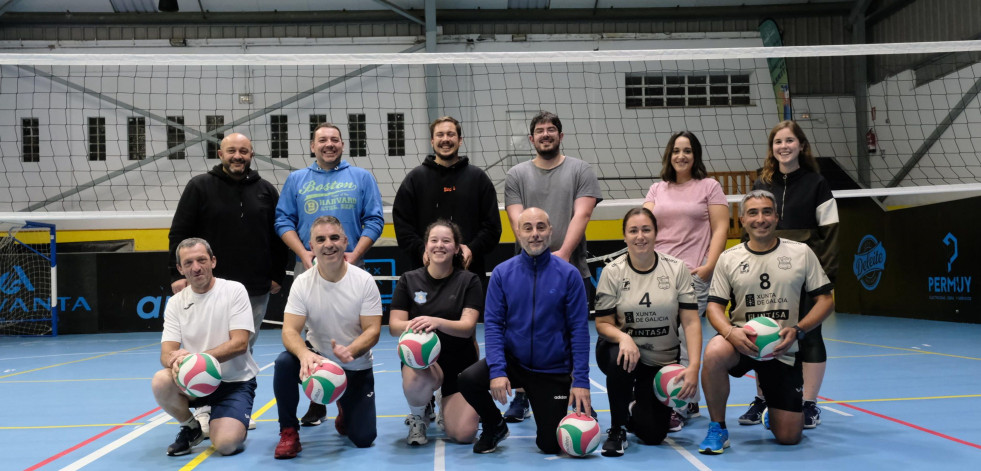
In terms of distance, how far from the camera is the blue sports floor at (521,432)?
11.8 ft

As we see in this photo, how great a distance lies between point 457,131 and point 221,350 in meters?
1.86

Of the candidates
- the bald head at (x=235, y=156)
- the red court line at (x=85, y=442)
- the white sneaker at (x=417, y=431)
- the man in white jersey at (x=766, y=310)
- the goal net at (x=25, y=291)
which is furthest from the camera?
the goal net at (x=25, y=291)

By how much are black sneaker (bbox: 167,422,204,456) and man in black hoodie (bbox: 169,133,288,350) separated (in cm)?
81

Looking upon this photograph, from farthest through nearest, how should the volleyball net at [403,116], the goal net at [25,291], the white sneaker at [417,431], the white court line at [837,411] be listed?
the volleyball net at [403,116]
the goal net at [25,291]
the white court line at [837,411]
the white sneaker at [417,431]

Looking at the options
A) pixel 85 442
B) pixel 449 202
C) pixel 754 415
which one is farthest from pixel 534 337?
pixel 85 442

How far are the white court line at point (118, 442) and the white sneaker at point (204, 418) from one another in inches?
16.3

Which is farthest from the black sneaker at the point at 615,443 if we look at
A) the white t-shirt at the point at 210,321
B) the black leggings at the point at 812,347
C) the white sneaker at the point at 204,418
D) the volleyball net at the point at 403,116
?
the volleyball net at the point at 403,116

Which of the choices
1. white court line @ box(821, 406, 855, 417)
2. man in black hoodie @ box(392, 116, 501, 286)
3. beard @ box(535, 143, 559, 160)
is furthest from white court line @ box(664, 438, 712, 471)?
beard @ box(535, 143, 559, 160)

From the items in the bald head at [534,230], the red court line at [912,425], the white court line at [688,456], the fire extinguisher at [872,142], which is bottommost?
the red court line at [912,425]

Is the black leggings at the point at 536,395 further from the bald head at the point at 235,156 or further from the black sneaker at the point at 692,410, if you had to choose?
the bald head at the point at 235,156

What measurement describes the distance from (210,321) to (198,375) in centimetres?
38

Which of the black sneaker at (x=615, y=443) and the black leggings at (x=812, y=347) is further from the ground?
the black leggings at (x=812, y=347)

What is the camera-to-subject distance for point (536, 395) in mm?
3797

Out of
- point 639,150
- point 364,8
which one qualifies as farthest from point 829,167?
point 364,8
